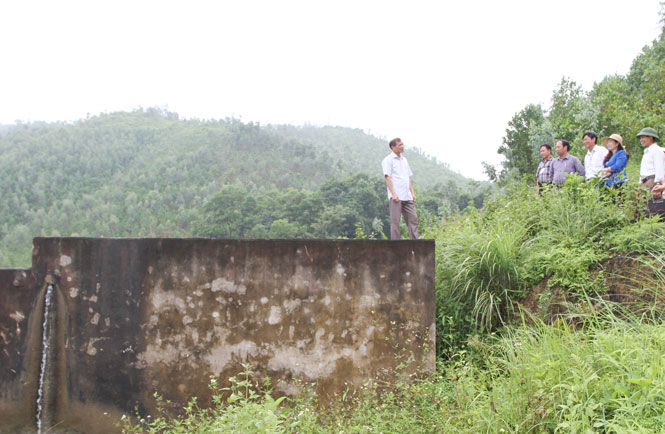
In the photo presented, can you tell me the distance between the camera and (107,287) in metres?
3.54

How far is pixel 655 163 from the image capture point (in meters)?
4.42

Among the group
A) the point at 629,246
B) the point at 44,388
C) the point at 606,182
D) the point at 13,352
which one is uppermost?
the point at 606,182

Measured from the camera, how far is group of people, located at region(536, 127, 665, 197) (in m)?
4.40

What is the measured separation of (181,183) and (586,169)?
53901mm

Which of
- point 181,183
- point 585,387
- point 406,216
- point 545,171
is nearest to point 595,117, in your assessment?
point 545,171

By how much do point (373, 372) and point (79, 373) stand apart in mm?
2299

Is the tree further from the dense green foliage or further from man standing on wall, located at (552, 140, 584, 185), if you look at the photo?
man standing on wall, located at (552, 140, 584, 185)

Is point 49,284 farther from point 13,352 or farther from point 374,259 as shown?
point 374,259

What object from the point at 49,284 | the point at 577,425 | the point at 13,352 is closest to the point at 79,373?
the point at 13,352

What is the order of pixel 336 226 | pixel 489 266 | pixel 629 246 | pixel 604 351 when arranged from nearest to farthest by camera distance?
pixel 604 351 → pixel 629 246 → pixel 489 266 → pixel 336 226

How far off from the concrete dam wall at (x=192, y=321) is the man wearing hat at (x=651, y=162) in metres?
2.65

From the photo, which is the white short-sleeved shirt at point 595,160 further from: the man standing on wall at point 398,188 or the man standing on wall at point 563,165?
the man standing on wall at point 398,188

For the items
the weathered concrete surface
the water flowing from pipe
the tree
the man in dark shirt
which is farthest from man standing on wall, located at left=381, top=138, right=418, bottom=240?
the tree

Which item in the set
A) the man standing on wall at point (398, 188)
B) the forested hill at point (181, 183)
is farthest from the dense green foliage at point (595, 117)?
the forested hill at point (181, 183)
